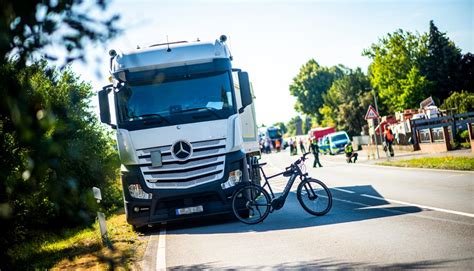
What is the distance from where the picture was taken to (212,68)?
11375 millimetres

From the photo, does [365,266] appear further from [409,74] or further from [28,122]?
[409,74]

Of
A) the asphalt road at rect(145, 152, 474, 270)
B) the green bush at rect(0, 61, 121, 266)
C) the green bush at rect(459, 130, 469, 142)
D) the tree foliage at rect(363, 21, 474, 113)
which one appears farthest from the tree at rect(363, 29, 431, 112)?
the green bush at rect(0, 61, 121, 266)

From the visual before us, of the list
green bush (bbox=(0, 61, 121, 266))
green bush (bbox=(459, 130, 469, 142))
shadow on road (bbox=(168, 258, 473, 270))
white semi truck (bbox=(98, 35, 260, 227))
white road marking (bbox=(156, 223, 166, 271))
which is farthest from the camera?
green bush (bbox=(459, 130, 469, 142))

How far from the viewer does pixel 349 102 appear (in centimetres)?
8862

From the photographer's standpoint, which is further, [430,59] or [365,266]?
[430,59]

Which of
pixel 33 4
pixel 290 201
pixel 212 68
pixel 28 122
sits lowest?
pixel 290 201

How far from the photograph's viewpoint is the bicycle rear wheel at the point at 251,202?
11094 mm

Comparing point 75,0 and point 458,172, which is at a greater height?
point 75,0

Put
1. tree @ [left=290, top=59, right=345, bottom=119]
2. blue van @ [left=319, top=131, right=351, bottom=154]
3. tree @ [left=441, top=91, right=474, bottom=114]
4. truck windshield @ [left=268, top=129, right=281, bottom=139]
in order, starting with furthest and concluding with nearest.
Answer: tree @ [left=290, top=59, right=345, bottom=119] → truck windshield @ [left=268, top=129, right=281, bottom=139] → blue van @ [left=319, top=131, right=351, bottom=154] → tree @ [left=441, top=91, right=474, bottom=114]

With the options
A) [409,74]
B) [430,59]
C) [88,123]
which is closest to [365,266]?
[88,123]

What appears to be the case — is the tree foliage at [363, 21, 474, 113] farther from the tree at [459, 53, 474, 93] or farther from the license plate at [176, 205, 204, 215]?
the license plate at [176, 205, 204, 215]

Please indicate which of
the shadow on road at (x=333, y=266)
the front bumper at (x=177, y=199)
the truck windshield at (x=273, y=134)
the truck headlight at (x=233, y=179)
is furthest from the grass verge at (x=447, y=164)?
the truck windshield at (x=273, y=134)

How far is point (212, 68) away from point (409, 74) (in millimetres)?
62188

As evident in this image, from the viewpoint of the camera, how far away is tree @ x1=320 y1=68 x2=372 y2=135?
84062 mm
